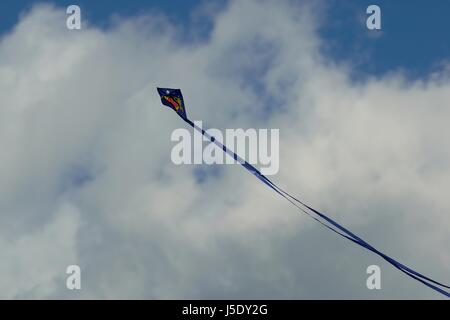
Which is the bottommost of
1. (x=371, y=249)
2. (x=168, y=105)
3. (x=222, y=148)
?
(x=371, y=249)

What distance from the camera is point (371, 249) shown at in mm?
31734

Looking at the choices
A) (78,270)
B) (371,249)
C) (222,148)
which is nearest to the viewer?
(371,249)
